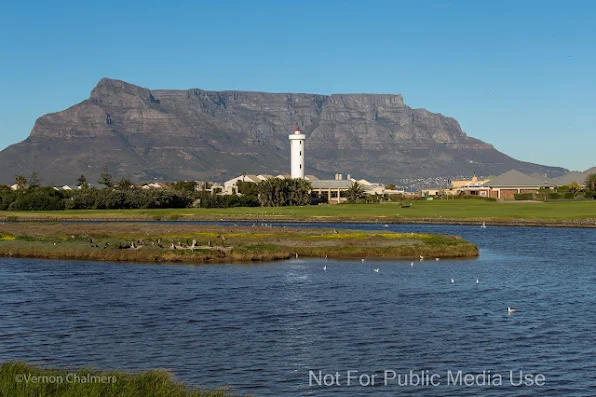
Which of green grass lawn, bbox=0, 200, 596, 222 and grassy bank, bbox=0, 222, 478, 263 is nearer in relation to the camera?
grassy bank, bbox=0, 222, 478, 263

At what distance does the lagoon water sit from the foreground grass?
2228mm

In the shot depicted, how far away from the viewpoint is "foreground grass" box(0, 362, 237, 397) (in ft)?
73.2

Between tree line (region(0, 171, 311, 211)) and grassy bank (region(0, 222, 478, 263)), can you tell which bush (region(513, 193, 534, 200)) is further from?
grassy bank (region(0, 222, 478, 263))

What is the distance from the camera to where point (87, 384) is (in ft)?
76.0

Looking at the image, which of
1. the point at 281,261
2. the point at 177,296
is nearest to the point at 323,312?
the point at 177,296

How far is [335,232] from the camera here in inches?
3327

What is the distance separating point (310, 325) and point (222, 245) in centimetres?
3418

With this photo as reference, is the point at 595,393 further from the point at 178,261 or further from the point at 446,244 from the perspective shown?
the point at 446,244

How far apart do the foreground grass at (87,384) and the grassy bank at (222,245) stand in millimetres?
38037

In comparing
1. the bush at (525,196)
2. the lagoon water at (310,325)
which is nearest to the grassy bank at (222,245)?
the lagoon water at (310,325)

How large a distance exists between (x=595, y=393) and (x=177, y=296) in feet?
78.4

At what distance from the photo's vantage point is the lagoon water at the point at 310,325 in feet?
92.9

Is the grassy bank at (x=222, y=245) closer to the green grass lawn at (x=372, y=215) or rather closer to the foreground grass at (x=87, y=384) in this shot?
the foreground grass at (x=87, y=384)

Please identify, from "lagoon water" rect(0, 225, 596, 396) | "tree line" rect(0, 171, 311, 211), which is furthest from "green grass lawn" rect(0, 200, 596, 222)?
"lagoon water" rect(0, 225, 596, 396)
